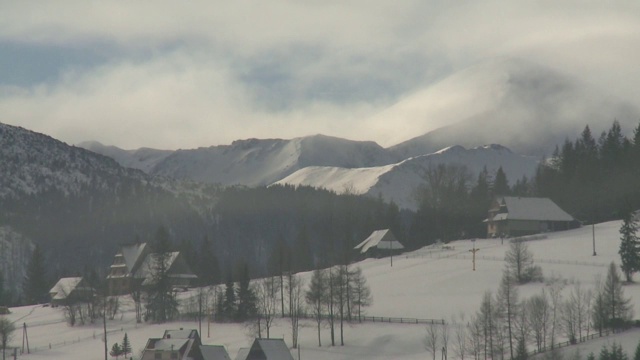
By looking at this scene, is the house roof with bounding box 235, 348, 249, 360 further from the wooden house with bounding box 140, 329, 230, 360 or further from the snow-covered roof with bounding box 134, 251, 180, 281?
the snow-covered roof with bounding box 134, 251, 180, 281

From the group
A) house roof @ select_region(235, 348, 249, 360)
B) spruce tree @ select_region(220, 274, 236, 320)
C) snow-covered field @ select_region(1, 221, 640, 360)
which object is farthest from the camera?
spruce tree @ select_region(220, 274, 236, 320)

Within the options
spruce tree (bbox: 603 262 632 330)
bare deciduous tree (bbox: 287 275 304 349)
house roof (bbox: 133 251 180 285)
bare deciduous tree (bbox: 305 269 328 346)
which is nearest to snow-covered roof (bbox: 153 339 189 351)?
bare deciduous tree (bbox: 287 275 304 349)

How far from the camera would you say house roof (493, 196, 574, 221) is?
538ft

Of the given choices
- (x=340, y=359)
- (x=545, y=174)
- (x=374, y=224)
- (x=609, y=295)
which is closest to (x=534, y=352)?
(x=609, y=295)

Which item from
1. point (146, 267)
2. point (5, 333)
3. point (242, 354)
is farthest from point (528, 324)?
point (146, 267)

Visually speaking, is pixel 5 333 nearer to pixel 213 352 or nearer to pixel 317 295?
pixel 213 352

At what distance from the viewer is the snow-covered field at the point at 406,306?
100 meters

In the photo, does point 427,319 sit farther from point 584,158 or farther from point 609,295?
point 584,158

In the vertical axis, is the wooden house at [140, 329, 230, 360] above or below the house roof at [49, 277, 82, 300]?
below

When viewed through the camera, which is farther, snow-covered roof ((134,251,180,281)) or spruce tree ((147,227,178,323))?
snow-covered roof ((134,251,180,281))

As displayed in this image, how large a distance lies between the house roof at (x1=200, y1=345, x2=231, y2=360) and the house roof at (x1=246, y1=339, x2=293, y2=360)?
3.51m

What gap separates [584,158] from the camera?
17938 centimetres

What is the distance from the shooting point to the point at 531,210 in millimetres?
165375

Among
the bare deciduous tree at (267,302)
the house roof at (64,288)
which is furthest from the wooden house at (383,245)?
the house roof at (64,288)
